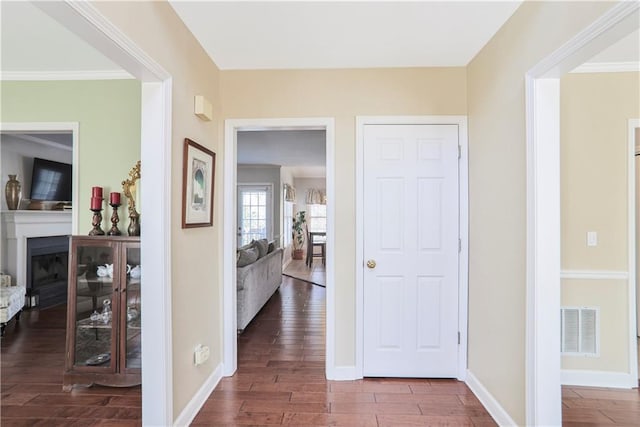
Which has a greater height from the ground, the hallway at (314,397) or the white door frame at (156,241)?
the white door frame at (156,241)

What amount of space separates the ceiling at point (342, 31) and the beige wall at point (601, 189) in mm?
1012

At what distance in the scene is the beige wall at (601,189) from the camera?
2.48 m

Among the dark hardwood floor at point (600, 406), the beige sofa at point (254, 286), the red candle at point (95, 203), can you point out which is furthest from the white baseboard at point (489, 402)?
the red candle at point (95, 203)

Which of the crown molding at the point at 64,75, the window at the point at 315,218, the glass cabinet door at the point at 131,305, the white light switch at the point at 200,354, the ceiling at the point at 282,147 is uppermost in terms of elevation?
the ceiling at the point at 282,147

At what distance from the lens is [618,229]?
2.48 metres

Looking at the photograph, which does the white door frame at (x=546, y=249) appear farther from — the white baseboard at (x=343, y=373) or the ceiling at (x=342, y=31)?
the white baseboard at (x=343, y=373)

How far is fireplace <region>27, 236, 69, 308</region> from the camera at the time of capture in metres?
4.35

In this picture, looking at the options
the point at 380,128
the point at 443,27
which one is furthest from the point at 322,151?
the point at 443,27

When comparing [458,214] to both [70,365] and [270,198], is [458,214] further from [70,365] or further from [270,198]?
[270,198]

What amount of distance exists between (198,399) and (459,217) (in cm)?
235

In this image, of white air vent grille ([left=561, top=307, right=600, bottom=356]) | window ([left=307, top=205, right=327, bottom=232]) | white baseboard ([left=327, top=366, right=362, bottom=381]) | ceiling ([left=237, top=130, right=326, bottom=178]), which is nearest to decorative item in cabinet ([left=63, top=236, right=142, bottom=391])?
white baseboard ([left=327, top=366, right=362, bottom=381])

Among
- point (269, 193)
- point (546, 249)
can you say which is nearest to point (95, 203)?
point (546, 249)

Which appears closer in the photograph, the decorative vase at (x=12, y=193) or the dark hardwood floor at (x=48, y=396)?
the dark hardwood floor at (x=48, y=396)

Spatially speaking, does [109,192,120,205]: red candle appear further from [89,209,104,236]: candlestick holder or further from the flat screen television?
the flat screen television
